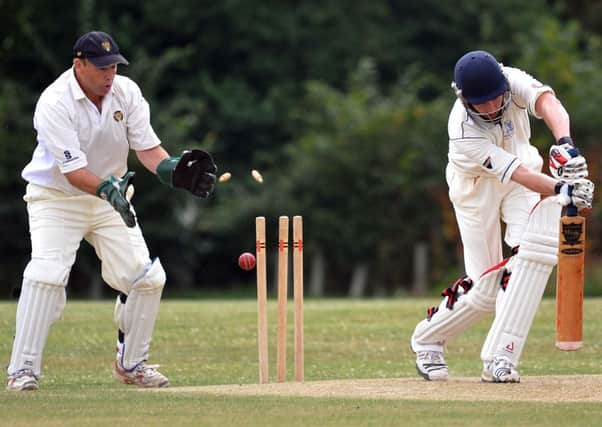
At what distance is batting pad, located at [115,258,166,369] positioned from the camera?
733 cm

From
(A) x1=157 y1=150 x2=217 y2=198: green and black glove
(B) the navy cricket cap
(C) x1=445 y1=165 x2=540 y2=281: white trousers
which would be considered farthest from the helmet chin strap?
(B) the navy cricket cap

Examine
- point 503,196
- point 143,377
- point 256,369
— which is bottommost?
point 256,369

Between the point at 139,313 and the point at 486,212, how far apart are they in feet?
6.14

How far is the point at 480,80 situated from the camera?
6867 mm

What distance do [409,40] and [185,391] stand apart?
22.2m

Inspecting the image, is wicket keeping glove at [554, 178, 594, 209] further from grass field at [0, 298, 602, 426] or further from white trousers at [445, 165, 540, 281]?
grass field at [0, 298, 602, 426]

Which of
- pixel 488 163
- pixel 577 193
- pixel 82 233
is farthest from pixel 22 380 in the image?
pixel 577 193

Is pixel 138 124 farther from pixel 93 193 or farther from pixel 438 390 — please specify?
pixel 438 390

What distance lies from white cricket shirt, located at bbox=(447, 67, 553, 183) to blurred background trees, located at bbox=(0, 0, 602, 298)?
12809 mm

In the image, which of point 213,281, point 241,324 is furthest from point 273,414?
point 213,281

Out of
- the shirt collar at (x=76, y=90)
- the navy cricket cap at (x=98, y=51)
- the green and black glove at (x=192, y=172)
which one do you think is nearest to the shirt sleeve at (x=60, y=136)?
the shirt collar at (x=76, y=90)

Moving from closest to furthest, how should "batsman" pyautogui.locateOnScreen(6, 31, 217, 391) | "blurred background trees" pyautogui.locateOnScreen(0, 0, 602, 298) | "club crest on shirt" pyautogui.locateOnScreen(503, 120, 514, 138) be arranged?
"batsman" pyautogui.locateOnScreen(6, 31, 217, 391), "club crest on shirt" pyautogui.locateOnScreen(503, 120, 514, 138), "blurred background trees" pyautogui.locateOnScreen(0, 0, 602, 298)

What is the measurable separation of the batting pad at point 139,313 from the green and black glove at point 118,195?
529 millimetres

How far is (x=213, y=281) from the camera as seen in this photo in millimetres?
25672
